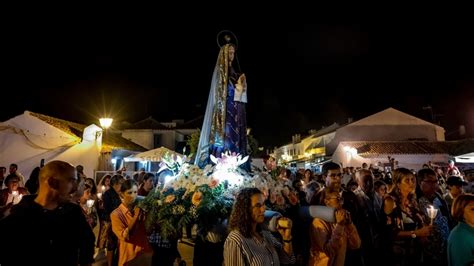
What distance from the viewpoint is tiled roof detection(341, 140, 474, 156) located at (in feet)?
95.6

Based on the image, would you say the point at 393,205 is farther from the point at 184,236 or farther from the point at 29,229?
the point at 29,229

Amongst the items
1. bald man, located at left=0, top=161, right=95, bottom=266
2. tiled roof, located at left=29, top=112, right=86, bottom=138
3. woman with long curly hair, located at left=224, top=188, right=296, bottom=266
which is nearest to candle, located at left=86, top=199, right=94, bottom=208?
bald man, located at left=0, top=161, right=95, bottom=266

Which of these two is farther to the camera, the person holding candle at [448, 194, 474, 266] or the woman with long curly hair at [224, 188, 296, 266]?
the person holding candle at [448, 194, 474, 266]

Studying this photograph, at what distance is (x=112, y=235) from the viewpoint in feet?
18.1

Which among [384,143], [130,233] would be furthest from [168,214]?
[384,143]

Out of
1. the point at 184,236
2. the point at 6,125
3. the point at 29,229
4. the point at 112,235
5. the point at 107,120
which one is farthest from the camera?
the point at 6,125

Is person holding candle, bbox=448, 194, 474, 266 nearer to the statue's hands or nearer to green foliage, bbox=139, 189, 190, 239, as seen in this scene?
green foliage, bbox=139, 189, 190, 239

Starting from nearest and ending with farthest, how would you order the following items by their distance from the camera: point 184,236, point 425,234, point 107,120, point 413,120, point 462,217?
1. point 462,217
2. point 425,234
3. point 184,236
4. point 107,120
5. point 413,120

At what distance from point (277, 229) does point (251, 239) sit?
0.61 meters

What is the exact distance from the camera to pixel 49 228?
2691 mm

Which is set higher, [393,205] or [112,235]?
[393,205]

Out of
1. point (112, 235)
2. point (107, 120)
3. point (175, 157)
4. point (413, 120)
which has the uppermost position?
point (413, 120)

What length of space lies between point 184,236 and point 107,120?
9.71 m

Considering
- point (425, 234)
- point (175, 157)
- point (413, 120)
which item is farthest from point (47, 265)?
point (413, 120)
